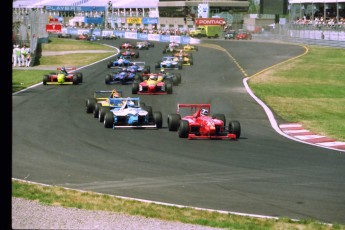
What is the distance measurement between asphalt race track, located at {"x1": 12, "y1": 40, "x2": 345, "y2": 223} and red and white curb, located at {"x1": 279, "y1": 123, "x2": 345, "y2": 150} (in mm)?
622

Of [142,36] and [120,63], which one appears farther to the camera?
[142,36]

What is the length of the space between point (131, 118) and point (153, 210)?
1060 cm

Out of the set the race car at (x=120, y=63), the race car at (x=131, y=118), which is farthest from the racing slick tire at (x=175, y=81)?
the race car at (x=131, y=118)

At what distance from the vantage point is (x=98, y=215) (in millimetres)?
11227

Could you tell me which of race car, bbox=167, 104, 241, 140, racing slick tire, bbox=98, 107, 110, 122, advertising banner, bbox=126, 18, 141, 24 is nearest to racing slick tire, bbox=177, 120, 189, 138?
race car, bbox=167, 104, 241, 140

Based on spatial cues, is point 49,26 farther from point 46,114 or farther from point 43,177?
point 43,177

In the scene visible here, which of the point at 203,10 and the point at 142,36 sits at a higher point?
the point at 203,10

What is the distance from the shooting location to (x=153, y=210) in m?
12.1

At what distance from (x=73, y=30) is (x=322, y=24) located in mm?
59726

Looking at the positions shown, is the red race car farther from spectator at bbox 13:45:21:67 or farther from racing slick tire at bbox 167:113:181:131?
racing slick tire at bbox 167:113:181:131

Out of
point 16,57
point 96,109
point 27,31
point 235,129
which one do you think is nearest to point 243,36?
point 27,31

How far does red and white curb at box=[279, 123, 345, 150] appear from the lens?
20688 millimetres

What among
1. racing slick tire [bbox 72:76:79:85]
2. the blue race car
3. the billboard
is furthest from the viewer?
the billboard

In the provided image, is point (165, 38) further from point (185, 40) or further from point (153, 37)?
point (185, 40)
